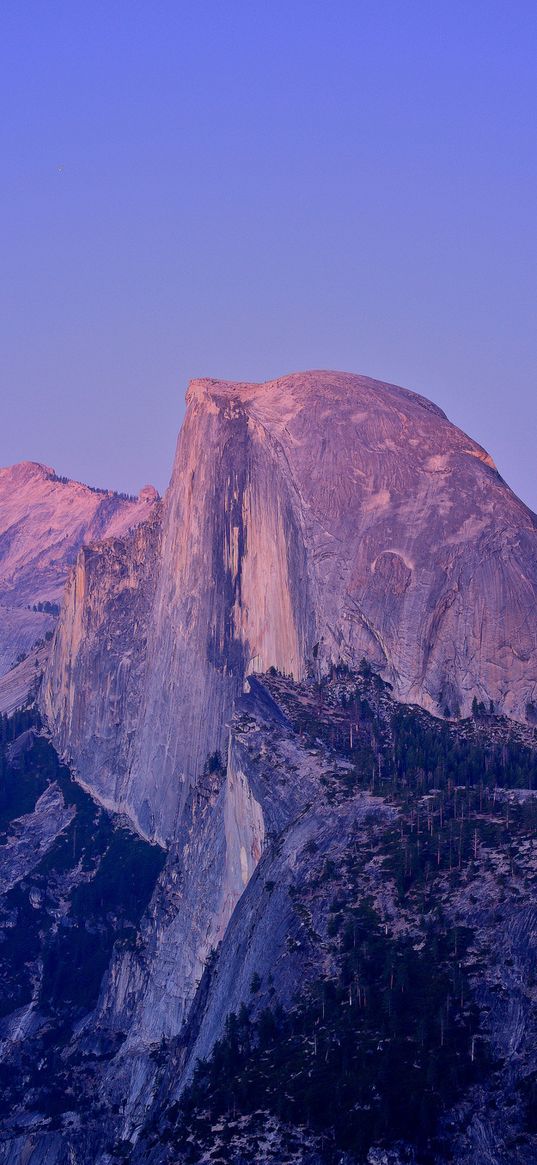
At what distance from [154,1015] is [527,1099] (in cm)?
7175

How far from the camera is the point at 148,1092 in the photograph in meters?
168

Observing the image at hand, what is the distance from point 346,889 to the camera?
14375cm

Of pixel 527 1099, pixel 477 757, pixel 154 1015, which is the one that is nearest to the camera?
pixel 527 1099

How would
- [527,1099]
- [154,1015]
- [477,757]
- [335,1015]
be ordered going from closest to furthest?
[527,1099]
[335,1015]
[477,757]
[154,1015]

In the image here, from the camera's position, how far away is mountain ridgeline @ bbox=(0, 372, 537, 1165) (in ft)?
394

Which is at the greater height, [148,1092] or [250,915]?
[250,915]

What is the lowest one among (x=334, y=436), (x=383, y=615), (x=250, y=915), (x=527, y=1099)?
(x=527, y=1099)

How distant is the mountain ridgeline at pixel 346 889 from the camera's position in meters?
120

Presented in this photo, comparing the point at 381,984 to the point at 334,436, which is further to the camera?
the point at 334,436

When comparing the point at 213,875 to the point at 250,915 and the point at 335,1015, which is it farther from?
the point at 335,1015

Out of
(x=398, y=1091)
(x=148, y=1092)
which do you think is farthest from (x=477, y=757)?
(x=398, y=1091)

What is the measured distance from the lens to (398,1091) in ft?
385

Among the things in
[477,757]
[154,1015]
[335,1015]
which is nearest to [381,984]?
[335,1015]

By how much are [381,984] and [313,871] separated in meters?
18.4
